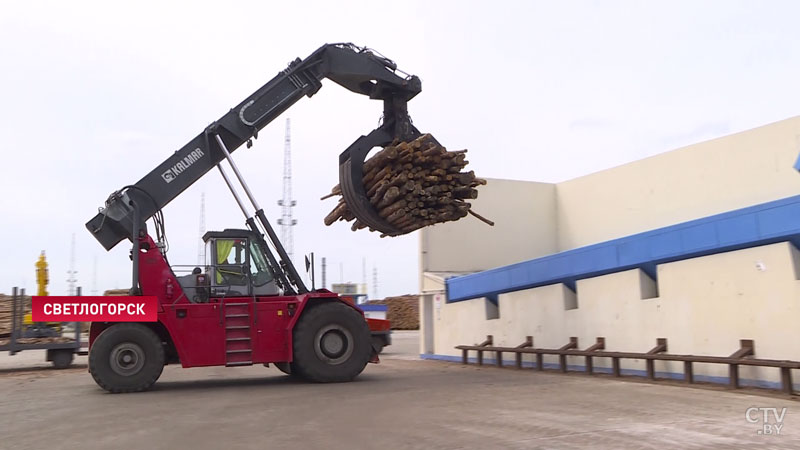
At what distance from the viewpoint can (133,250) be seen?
12961 millimetres

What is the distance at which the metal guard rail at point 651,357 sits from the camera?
10219 mm

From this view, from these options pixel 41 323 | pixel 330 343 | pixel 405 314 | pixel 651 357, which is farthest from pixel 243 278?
pixel 405 314

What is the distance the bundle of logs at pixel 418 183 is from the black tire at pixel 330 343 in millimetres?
2112

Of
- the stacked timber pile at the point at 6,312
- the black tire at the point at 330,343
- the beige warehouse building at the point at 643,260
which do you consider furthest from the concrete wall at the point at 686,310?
the stacked timber pile at the point at 6,312

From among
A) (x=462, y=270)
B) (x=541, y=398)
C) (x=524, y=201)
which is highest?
(x=524, y=201)

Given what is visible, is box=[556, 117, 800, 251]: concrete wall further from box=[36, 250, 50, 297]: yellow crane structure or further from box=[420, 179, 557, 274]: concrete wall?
box=[36, 250, 50, 297]: yellow crane structure

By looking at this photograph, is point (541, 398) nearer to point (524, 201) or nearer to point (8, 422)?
point (8, 422)

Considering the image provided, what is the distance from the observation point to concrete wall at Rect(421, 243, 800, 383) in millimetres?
10906

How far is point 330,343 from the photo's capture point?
1341cm

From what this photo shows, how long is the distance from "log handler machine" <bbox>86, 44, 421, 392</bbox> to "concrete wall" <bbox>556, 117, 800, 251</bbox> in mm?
8339

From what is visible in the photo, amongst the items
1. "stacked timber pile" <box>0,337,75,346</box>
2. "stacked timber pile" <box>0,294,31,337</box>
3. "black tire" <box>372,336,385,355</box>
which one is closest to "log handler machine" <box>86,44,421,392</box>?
"black tire" <box>372,336,385,355</box>

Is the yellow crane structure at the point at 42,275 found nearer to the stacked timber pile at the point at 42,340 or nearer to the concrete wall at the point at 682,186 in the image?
the stacked timber pile at the point at 42,340

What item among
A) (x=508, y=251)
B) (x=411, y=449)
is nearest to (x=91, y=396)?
(x=411, y=449)

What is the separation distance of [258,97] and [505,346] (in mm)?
8995
